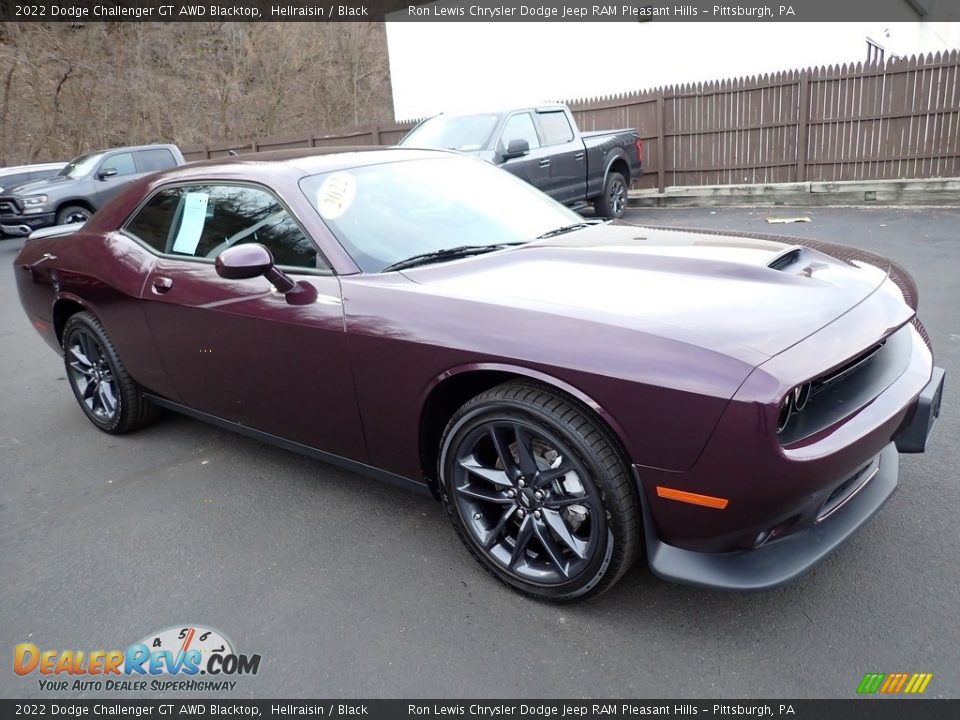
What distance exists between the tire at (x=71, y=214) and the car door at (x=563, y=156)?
30.2ft

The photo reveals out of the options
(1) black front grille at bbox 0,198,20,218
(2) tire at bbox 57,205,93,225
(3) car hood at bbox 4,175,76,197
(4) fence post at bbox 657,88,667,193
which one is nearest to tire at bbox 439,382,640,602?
(4) fence post at bbox 657,88,667,193

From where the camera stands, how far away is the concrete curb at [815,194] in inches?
409

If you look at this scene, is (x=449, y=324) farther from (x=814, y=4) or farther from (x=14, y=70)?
(x=14, y=70)

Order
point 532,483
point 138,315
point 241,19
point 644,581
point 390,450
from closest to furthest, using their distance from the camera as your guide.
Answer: point 532,483, point 644,581, point 390,450, point 138,315, point 241,19

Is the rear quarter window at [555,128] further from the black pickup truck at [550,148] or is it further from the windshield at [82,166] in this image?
the windshield at [82,166]

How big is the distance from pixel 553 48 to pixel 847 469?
17.9 metres

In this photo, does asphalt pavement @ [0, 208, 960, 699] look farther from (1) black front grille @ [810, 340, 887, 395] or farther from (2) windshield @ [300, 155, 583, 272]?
(2) windshield @ [300, 155, 583, 272]

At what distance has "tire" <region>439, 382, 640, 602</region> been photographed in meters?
2.23

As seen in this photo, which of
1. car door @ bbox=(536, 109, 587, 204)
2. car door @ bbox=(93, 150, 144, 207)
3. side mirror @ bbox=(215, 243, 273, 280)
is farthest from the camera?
car door @ bbox=(93, 150, 144, 207)

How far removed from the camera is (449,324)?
2.50 m

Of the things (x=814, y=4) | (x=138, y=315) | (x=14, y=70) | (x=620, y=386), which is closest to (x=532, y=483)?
Result: (x=620, y=386)

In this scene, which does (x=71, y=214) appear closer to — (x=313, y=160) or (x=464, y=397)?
(x=313, y=160)

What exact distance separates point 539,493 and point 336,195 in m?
1.57

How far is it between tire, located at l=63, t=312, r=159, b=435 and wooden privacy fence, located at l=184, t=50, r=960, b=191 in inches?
437
